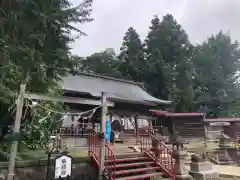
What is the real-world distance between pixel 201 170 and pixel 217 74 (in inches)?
1194

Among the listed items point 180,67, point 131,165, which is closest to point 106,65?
point 180,67

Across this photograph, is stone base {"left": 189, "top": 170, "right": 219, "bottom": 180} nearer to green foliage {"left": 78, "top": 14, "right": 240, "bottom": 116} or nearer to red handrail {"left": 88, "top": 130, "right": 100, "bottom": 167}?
red handrail {"left": 88, "top": 130, "right": 100, "bottom": 167}

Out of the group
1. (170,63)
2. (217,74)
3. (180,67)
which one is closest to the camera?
(180,67)

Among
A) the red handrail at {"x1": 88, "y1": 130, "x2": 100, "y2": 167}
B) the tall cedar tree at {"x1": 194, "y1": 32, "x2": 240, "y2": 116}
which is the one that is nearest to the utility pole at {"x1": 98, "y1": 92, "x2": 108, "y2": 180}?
the red handrail at {"x1": 88, "y1": 130, "x2": 100, "y2": 167}

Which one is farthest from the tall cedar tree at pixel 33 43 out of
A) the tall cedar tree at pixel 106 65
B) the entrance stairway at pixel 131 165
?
the tall cedar tree at pixel 106 65

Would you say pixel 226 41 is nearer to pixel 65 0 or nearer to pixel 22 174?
pixel 65 0

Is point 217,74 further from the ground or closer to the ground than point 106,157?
further from the ground

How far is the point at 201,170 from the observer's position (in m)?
9.10

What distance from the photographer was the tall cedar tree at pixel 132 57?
35.8 meters

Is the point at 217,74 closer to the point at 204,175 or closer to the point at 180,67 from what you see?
the point at 180,67

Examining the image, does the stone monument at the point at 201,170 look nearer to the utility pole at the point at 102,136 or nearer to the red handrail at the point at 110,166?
the red handrail at the point at 110,166

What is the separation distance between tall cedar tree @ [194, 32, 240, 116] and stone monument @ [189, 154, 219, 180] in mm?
25953

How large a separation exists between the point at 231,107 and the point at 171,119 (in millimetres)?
16710

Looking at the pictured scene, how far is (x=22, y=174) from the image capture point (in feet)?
21.2
